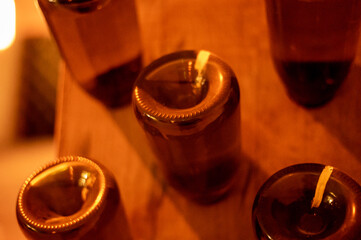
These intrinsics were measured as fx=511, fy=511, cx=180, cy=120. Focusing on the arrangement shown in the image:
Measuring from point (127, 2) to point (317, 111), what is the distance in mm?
240

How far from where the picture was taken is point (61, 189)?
1.53 ft

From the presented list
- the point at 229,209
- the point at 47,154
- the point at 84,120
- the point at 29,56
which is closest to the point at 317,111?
the point at 229,209

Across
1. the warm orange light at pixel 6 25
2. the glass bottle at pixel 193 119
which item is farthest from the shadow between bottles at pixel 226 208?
the warm orange light at pixel 6 25

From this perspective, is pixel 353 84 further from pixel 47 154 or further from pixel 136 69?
→ pixel 47 154

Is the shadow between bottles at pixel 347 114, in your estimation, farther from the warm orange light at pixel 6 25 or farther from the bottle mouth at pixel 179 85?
the warm orange light at pixel 6 25

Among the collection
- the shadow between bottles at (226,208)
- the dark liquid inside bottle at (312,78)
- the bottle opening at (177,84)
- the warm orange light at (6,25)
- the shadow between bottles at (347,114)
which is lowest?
the warm orange light at (6,25)

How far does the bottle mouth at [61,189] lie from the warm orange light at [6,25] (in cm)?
78

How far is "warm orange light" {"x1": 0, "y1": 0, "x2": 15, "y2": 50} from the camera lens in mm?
1178

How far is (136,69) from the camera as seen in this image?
2.02 feet

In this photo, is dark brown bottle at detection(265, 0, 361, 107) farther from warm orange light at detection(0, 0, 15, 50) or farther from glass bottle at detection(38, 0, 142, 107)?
warm orange light at detection(0, 0, 15, 50)

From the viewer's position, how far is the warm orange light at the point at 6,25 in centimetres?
118

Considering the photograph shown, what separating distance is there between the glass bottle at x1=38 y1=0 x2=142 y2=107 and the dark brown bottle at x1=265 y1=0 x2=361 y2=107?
0.52ft

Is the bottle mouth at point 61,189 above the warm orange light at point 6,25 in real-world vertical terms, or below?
above

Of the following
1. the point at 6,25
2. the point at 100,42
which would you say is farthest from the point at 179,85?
the point at 6,25
